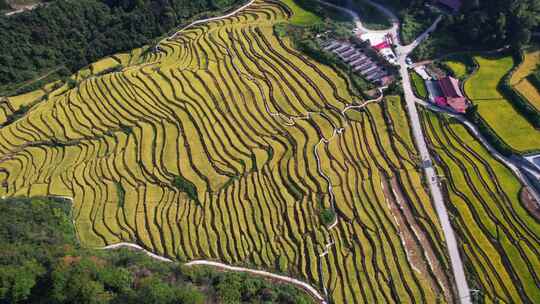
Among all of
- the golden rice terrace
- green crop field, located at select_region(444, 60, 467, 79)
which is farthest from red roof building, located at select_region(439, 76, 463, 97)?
the golden rice terrace

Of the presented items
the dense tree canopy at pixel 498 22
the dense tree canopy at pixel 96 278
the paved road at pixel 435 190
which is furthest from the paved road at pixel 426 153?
the dense tree canopy at pixel 96 278

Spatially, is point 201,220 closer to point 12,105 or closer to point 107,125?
point 107,125

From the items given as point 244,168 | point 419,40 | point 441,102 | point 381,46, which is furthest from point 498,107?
point 244,168

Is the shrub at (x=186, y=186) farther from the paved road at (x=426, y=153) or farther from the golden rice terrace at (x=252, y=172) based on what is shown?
the paved road at (x=426, y=153)

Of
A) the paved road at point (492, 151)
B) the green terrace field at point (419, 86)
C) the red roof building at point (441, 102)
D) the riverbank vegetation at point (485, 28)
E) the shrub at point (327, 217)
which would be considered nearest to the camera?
the shrub at point (327, 217)

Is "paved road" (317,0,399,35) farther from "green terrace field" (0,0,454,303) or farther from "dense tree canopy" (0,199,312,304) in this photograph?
"dense tree canopy" (0,199,312,304)
